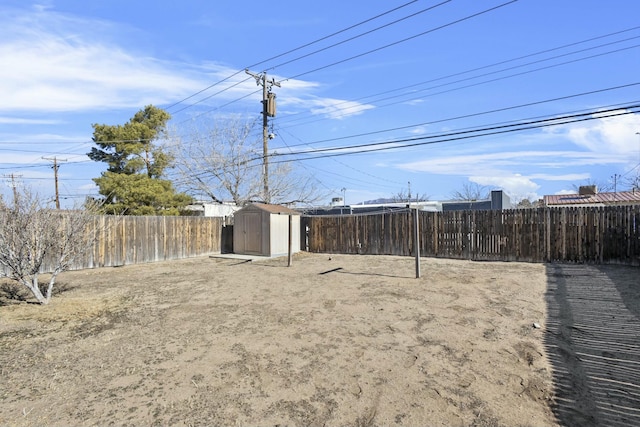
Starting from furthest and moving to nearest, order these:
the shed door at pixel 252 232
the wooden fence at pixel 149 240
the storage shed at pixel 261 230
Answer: the shed door at pixel 252 232
the storage shed at pixel 261 230
the wooden fence at pixel 149 240

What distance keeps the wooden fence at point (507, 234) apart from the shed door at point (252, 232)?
3044mm

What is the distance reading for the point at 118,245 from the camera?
1230 cm

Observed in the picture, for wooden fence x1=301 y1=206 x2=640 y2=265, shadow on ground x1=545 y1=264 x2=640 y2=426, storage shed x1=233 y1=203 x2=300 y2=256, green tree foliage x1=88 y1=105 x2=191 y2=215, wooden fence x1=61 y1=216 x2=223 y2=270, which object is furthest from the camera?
green tree foliage x1=88 y1=105 x2=191 y2=215

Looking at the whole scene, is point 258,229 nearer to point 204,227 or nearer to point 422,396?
point 204,227

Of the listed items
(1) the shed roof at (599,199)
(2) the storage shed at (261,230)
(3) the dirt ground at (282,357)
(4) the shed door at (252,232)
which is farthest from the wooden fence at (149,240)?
(1) the shed roof at (599,199)

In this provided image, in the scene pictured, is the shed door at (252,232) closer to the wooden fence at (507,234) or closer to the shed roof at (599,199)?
the wooden fence at (507,234)

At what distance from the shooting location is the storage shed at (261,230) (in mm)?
14578

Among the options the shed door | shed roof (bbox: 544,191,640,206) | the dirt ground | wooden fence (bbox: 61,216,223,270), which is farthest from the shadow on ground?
shed roof (bbox: 544,191,640,206)

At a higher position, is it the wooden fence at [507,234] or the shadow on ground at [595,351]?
the wooden fence at [507,234]

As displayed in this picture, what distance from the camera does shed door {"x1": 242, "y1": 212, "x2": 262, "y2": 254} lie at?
14.8 m

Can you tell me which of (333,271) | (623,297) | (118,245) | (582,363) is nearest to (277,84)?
(118,245)

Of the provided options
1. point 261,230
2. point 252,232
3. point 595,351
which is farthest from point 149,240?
point 595,351

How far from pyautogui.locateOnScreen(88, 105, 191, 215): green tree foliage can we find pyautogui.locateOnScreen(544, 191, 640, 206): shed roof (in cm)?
1909

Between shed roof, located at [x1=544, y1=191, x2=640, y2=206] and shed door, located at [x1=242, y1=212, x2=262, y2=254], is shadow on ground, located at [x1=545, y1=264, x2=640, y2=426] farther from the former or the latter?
shed roof, located at [x1=544, y1=191, x2=640, y2=206]
